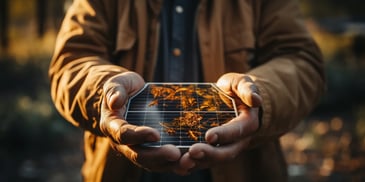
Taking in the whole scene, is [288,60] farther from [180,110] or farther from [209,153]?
[209,153]

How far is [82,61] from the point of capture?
5.52 ft

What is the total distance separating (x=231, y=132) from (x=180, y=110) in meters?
0.20

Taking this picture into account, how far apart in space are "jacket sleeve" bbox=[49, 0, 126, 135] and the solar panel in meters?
0.15

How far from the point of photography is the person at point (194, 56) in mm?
1652

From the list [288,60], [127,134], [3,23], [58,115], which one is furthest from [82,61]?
[3,23]

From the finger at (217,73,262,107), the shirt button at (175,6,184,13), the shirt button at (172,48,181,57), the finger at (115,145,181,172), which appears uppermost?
the shirt button at (175,6,184,13)

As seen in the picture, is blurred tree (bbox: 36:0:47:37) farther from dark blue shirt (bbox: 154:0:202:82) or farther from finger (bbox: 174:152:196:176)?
finger (bbox: 174:152:196:176)

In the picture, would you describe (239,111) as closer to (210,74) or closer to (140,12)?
(210,74)

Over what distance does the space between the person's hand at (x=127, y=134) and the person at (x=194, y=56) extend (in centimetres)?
20

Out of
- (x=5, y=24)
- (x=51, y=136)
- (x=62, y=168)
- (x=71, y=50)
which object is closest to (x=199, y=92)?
(x=71, y=50)

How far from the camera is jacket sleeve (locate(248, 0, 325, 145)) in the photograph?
1.64 metres

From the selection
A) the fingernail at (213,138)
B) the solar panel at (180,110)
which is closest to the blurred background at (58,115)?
the solar panel at (180,110)

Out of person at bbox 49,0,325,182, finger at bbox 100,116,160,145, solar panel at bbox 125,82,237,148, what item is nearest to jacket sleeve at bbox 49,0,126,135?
person at bbox 49,0,325,182

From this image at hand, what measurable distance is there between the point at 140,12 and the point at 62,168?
3303 mm
